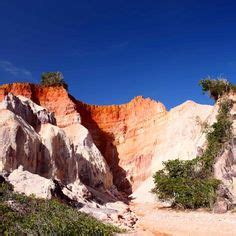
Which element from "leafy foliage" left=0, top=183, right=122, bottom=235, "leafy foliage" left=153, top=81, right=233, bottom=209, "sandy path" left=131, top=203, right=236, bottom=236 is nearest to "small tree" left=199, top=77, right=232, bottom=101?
"leafy foliage" left=153, top=81, right=233, bottom=209

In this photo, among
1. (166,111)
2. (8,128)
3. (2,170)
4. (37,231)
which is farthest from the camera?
(166,111)

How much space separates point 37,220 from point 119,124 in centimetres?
5069

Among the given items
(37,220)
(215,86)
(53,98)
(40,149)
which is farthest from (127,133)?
(37,220)

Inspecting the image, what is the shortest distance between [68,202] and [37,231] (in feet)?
40.1

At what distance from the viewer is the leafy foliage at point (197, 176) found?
99.8 feet

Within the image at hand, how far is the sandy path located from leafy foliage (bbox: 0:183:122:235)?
367 centimetres

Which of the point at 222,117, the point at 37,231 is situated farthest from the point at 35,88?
the point at 37,231

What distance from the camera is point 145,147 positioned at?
5847 cm

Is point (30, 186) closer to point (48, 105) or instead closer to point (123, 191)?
point (123, 191)

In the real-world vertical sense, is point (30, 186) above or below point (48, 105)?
below

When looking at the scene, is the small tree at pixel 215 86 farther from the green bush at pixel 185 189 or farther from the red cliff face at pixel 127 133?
the green bush at pixel 185 189

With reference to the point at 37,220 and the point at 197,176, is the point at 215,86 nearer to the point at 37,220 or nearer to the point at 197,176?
the point at 197,176

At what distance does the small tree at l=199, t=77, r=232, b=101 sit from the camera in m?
49.2

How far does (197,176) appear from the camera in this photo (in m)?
35.3
